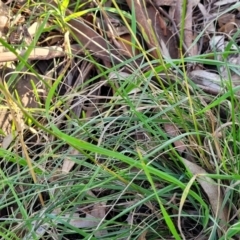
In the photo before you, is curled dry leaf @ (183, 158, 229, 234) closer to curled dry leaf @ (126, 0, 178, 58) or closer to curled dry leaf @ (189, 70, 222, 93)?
curled dry leaf @ (189, 70, 222, 93)

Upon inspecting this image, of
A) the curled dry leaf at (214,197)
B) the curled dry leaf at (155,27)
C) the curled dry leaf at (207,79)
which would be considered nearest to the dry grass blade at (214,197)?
the curled dry leaf at (214,197)

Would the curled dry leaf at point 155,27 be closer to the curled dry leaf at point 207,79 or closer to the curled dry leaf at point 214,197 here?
the curled dry leaf at point 207,79

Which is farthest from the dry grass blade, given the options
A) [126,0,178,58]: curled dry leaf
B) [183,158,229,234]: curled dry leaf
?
[126,0,178,58]: curled dry leaf

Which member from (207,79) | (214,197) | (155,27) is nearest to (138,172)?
(214,197)

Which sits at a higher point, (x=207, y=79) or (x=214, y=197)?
(x=207, y=79)

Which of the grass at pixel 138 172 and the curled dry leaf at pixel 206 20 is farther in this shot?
the curled dry leaf at pixel 206 20

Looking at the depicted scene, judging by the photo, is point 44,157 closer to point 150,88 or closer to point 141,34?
point 150,88

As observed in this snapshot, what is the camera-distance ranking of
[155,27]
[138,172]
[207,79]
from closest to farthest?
[138,172], [207,79], [155,27]

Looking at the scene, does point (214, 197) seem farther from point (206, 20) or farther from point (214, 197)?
point (206, 20)

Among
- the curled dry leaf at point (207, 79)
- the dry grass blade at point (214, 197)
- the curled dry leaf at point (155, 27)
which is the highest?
the curled dry leaf at point (155, 27)
